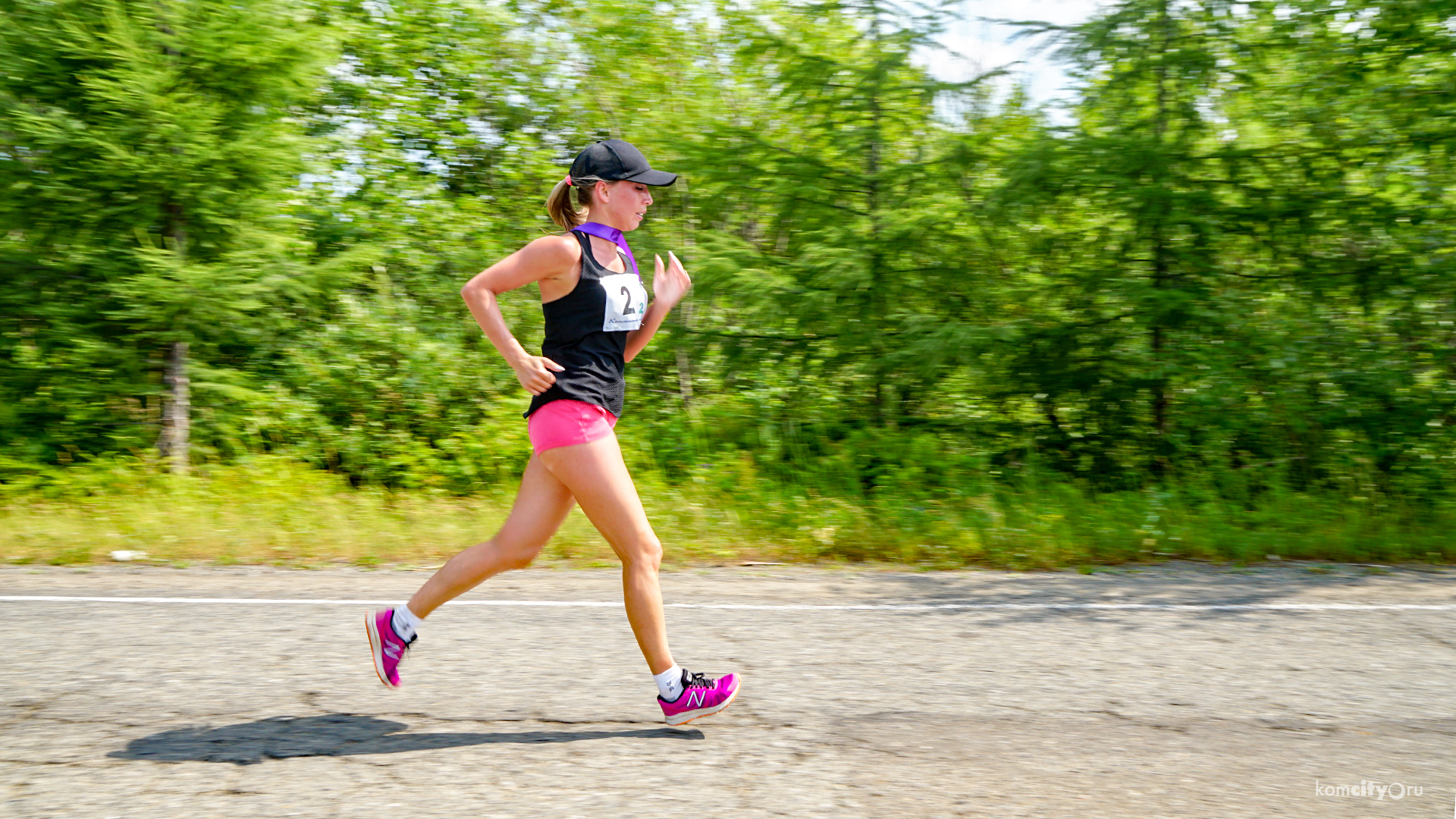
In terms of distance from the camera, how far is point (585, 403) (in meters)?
3.86

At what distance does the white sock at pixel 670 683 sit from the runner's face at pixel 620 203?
62.1 inches

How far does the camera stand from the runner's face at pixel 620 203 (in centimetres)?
393

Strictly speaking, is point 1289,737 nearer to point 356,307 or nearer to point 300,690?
point 300,690

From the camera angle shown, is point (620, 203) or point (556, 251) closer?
point (556, 251)

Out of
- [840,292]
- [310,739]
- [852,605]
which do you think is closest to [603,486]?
[310,739]

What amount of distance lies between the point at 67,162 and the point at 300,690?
7.28m

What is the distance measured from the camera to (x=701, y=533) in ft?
25.8

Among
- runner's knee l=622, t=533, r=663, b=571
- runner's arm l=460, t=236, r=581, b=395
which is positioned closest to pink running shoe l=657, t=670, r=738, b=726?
runner's knee l=622, t=533, r=663, b=571

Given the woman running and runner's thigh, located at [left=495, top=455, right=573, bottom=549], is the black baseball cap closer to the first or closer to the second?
the woman running

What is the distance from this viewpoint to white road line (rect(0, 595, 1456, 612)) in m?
5.86

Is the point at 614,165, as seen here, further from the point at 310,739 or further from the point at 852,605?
the point at 852,605

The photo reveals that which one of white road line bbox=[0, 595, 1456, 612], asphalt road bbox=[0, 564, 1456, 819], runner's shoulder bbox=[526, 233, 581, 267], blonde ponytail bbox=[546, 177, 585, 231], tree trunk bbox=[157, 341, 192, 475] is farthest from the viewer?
tree trunk bbox=[157, 341, 192, 475]

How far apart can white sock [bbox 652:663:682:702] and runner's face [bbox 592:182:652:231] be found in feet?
5.17

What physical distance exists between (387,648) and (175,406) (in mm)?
7275
